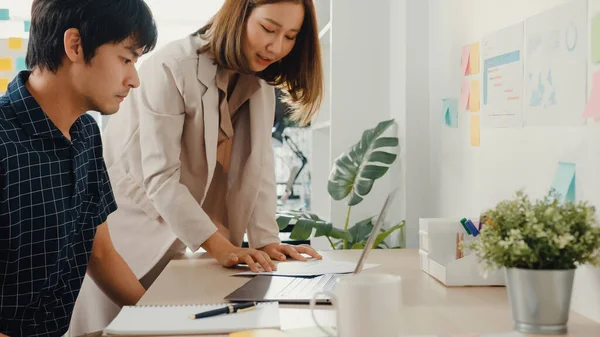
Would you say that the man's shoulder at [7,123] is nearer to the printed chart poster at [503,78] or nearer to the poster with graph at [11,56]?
the printed chart poster at [503,78]

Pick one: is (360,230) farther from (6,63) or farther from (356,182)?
(6,63)

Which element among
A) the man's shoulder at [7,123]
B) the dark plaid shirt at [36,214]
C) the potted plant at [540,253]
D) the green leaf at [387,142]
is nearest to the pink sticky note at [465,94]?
the green leaf at [387,142]

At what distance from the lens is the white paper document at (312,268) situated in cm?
143

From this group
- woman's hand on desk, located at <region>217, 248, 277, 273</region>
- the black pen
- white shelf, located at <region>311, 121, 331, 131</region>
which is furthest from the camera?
white shelf, located at <region>311, 121, 331, 131</region>

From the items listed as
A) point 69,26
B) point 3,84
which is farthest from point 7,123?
point 3,84

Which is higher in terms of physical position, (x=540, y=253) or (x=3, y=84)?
(x=3, y=84)

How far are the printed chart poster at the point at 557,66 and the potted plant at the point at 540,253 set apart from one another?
29 cm

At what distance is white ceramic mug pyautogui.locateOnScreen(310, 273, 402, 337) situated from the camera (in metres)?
0.85

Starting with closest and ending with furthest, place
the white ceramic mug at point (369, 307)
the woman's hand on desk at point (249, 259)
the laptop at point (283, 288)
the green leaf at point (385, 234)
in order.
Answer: the white ceramic mug at point (369, 307)
the laptop at point (283, 288)
the woman's hand on desk at point (249, 259)
the green leaf at point (385, 234)

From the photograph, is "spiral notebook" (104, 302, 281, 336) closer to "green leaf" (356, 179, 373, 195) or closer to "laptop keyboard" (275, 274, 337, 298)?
"laptop keyboard" (275, 274, 337, 298)

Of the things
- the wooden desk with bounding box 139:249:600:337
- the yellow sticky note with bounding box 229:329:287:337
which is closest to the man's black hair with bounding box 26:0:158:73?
the wooden desk with bounding box 139:249:600:337

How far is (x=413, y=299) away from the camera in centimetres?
120

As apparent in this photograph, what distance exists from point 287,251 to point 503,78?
0.63 metres

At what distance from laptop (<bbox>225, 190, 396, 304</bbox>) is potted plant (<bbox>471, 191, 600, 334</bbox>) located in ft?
0.80
